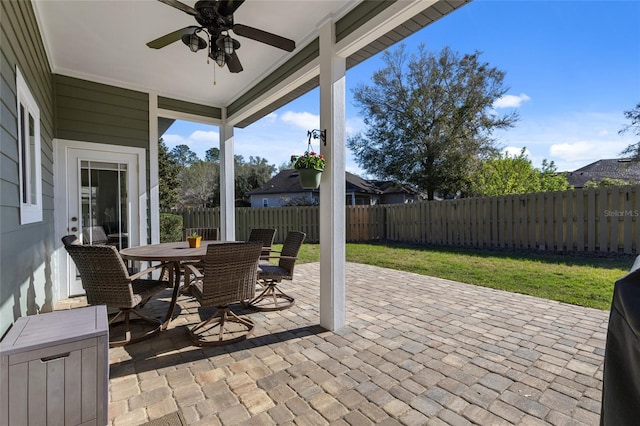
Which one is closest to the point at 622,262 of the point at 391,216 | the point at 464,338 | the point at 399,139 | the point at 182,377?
the point at 464,338

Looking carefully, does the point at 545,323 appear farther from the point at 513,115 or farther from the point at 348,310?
the point at 513,115

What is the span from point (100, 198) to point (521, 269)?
6.92m

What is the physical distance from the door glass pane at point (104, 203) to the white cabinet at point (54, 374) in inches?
125

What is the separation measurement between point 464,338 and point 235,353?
79.5 inches

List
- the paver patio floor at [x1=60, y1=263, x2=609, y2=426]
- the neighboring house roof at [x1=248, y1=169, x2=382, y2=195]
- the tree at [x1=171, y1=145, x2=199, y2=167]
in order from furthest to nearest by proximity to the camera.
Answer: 1. the tree at [x1=171, y1=145, x2=199, y2=167]
2. the neighboring house roof at [x1=248, y1=169, x2=382, y2=195]
3. the paver patio floor at [x1=60, y1=263, x2=609, y2=426]

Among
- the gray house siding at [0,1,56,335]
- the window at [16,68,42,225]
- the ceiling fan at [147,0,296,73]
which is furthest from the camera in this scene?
the ceiling fan at [147,0,296,73]

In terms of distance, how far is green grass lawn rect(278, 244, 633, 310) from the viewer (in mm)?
4016

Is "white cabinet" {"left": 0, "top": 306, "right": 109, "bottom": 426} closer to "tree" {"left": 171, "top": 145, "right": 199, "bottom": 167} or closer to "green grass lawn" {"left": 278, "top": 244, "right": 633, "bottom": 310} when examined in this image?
"green grass lawn" {"left": 278, "top": 244, "right": 633, "bottom": 310}

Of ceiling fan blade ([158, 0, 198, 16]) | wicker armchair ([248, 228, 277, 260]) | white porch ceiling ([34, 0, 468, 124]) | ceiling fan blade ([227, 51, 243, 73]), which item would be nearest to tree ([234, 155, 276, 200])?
white porch ceiling ([34, 0, 468, 124])

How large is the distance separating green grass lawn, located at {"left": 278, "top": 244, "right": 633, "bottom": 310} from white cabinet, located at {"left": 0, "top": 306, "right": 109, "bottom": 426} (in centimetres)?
465

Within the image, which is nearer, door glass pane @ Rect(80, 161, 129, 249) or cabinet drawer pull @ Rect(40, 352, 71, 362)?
cabinet drawer pull @ Rect(40, 352, 71, 362)

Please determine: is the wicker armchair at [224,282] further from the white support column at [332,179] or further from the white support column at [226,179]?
the white support column at [226,179]

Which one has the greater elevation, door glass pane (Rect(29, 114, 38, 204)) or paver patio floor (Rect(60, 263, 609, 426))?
door glass pane (Rect(29, 114, 38, 204))

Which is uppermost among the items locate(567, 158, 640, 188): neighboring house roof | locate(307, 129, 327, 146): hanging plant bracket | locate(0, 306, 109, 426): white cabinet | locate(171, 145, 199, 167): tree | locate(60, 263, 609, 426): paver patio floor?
locate(171, 145, 199, 167): tree
